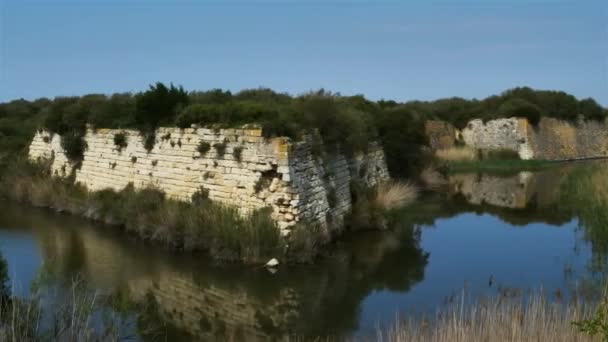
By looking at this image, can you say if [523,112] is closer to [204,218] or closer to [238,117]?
[238,117]

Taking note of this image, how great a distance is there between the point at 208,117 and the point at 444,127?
24.4m

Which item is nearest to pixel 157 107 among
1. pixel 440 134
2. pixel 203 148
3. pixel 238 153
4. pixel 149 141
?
pixel 149 141

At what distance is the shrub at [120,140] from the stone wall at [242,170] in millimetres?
87

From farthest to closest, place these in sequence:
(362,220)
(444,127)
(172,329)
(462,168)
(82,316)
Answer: (444,127), (462,168), (362,220), (172,329), (82,316)

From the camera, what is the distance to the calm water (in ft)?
24.6

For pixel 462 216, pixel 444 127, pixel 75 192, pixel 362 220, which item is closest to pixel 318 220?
pixel 362 220

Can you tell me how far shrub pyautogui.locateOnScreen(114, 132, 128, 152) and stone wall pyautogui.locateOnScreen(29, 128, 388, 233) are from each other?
0.09m

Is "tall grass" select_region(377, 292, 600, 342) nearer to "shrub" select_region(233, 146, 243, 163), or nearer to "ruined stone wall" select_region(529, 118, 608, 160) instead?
"shrub" select_region(233, 146, 243, 163)

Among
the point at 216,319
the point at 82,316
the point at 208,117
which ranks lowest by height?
the point at 216,319

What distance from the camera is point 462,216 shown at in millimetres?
15672

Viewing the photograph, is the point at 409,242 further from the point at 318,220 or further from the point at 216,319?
the point at 216,319

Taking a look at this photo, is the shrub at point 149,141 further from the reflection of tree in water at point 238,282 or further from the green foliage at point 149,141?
the reflection of tree in water at point 238,282

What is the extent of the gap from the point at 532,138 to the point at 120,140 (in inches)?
1045

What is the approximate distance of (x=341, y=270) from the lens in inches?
391
